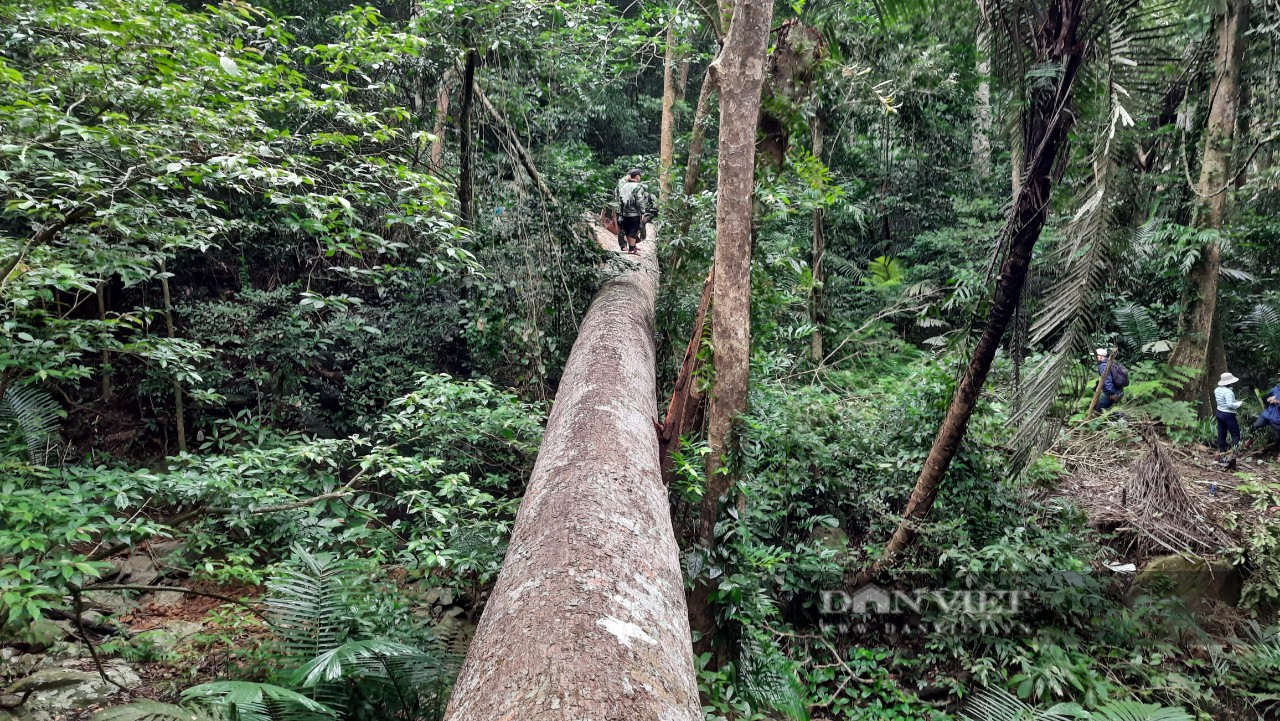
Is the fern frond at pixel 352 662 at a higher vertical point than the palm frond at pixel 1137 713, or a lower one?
higher

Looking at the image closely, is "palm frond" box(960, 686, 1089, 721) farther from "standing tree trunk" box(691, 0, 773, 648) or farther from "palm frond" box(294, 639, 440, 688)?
"palm frond" box(294, 639, 440, 688)

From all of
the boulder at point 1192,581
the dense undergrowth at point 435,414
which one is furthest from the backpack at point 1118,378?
the boulder at point 1192,581

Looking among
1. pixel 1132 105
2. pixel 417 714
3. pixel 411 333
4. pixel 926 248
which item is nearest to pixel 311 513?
pixel 417 714

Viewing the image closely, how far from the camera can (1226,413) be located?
7.61 meters

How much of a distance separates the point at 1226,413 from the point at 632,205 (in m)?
8.03

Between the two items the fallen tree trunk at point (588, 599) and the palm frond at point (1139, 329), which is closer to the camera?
the fallen tree trunk at point (588, 599)

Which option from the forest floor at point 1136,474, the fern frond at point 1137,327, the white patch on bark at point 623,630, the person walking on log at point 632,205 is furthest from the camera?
the fern frond at point 1137,327

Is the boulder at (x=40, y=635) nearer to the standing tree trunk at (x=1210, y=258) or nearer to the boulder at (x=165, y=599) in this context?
the boulder at (x=165, y=599)

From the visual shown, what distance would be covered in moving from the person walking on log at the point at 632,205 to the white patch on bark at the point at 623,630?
6796 millimetres

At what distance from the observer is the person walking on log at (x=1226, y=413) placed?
24.6ft

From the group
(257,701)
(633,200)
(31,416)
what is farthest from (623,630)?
(633,200)

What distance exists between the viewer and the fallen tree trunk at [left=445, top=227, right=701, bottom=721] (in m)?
1.69

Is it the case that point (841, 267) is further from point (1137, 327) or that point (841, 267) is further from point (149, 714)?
point (149, 714)

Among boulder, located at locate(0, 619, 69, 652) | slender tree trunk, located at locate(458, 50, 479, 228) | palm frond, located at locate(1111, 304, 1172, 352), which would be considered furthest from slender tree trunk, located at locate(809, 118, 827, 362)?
boulder, located at locate(0, 619, 69, 652)
